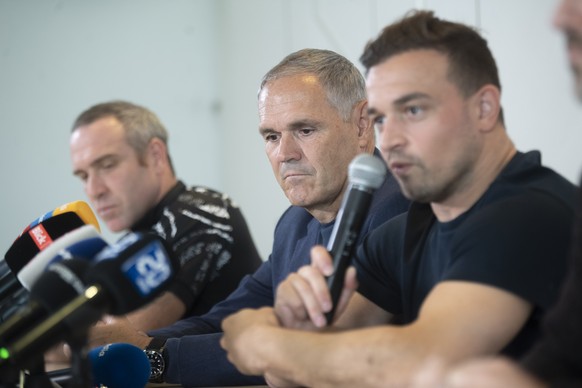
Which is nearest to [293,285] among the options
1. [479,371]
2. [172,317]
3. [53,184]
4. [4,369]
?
[4,369]

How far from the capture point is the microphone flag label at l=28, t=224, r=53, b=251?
5.59 feet

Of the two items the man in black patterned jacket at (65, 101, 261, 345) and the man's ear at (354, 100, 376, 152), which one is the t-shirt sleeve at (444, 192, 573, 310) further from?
the man in black patterned jacket at (65, 101, 261, 345)

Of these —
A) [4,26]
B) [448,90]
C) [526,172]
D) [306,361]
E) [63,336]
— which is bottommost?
[306,361]

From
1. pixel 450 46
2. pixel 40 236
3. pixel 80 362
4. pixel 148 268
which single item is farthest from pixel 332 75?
pixel 80 362

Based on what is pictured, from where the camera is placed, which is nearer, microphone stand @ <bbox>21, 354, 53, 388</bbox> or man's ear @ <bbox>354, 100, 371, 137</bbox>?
microphone stand @ <bbox>21, 354, 53, 388</bbox>

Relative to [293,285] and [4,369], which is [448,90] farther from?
[4,369]

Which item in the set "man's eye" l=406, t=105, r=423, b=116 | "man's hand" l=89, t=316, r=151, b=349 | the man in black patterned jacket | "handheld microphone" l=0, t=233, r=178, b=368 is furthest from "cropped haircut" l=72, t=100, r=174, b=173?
"handheld microphone" l=0, t=233, r=178, b=368

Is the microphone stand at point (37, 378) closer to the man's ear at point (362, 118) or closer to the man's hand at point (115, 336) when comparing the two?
the man's hand at point (115, 336)

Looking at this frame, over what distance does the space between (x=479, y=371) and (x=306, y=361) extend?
50cm

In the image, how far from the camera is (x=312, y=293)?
4.94ft

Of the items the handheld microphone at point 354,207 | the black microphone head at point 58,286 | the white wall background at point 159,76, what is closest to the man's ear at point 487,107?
the handheld microphone at point 354,207

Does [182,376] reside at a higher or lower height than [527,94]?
lower

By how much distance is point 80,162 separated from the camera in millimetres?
3373

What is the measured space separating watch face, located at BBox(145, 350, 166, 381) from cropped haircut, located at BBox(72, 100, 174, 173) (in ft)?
4.31
